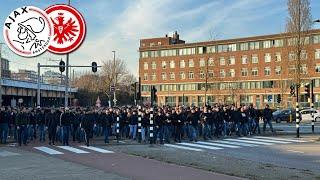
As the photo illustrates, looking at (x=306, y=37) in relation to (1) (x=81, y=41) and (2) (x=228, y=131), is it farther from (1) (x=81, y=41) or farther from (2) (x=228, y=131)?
(1) (x=81, y=41)

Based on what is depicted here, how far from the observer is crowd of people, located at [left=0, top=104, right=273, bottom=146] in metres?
24.8

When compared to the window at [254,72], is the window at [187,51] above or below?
above

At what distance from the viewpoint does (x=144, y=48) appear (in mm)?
124188

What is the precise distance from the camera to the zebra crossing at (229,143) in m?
23.6

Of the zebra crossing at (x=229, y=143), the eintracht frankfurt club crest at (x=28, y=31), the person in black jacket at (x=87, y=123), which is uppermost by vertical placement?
the eintracht frankfurt club crest at (x=28, y=31)

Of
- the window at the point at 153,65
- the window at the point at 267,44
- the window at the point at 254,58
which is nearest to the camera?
the window at the point at 267,44

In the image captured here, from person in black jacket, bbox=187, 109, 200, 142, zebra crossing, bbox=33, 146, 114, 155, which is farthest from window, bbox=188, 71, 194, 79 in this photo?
zebra crossing, bbox=33, 146, 114, 155

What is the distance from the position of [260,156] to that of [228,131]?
1071 cm

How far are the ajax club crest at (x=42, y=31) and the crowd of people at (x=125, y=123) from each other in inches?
502

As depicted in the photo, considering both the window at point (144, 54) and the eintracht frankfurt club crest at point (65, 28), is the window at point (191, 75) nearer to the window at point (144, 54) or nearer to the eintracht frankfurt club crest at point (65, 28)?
the window at point (144, 54)

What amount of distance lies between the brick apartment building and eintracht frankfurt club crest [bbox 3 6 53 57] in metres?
82.9

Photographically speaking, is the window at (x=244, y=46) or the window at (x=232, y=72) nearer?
the window at (x=244, y=46)

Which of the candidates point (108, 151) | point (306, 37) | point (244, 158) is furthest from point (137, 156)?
point (306, 37)

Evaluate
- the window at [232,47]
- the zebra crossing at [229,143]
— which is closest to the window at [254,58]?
the window at [232,47]
